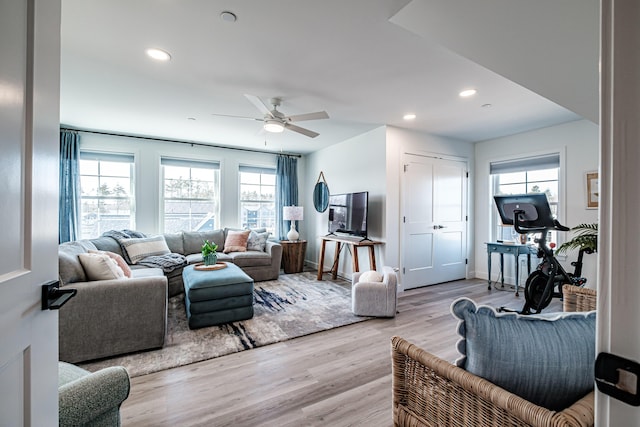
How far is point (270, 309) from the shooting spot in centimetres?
336

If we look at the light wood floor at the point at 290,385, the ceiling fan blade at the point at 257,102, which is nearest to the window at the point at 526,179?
the light wood floor at the point at 290,385

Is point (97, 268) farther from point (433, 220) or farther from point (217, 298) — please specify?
point (433, 220)

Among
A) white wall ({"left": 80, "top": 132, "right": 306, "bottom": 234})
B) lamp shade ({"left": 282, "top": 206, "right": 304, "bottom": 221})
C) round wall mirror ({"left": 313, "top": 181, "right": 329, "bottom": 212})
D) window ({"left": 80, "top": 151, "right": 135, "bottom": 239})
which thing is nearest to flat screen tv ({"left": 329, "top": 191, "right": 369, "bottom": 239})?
round wall mirror ({"left": 313, "top": 181, "right": 329, "bottom": 212})

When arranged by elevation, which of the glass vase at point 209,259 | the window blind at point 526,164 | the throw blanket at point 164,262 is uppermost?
the window blind at point 526,164

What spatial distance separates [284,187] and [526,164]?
4.41m

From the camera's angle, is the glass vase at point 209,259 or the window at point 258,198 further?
the window at point 258,198

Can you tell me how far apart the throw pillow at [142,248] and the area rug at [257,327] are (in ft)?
2.64

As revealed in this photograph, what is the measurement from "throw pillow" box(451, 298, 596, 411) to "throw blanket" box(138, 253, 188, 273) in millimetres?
3948

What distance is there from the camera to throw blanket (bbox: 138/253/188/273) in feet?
12.5

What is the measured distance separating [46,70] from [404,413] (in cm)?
168

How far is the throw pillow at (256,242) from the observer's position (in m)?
5.02

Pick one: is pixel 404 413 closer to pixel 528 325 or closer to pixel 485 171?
pixel 528 325

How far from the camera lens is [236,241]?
4.99 meters

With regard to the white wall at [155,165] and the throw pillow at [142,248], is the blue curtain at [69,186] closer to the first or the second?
the white wall at [155,165]
